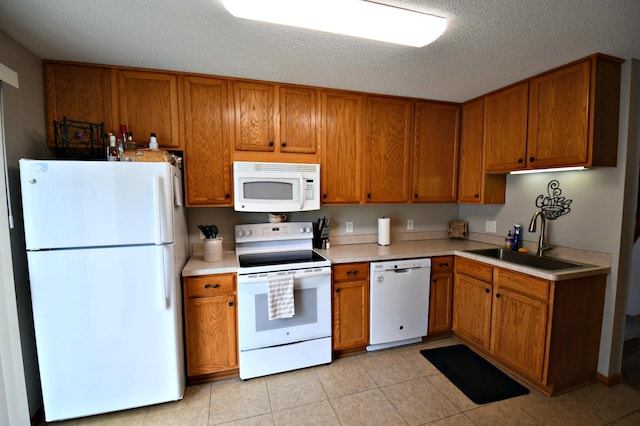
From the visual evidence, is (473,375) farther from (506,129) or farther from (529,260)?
(506,129)

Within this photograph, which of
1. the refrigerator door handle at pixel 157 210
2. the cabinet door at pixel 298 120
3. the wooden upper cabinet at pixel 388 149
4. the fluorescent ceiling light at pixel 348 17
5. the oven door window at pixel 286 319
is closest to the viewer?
the fluorescent ceiling light at pixel 348 17

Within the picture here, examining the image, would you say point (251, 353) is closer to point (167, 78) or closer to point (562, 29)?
point (167, 78)

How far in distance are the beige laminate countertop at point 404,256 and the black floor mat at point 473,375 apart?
88 cm

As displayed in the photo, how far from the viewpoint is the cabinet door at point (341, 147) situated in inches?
100

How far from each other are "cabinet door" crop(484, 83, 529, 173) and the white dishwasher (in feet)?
3.81

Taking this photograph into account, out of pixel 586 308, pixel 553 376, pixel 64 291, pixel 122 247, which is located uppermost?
pixel 122 247

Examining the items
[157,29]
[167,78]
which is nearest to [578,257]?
[157,29]

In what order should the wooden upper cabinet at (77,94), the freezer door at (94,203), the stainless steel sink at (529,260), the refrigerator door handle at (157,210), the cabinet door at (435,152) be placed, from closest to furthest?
the freezer door at (94,203) < the refrigerator door handle at (157,210) < the wooden upper cabinet at (77,94) < the stainless steel sink at (529,260) < the cabinet door at (435,152)

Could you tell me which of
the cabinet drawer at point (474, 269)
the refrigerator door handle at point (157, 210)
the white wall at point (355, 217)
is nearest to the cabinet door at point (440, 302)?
the cabinet drawer at point (474, 269)

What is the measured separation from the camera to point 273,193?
7.68ft

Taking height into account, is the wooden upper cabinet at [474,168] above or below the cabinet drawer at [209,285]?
above

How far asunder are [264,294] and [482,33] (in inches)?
88.8

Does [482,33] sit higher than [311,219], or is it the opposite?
[482,33]

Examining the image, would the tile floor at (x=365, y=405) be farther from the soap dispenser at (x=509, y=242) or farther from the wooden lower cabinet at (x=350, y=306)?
the soap dispenser at (x=509, y=242)
